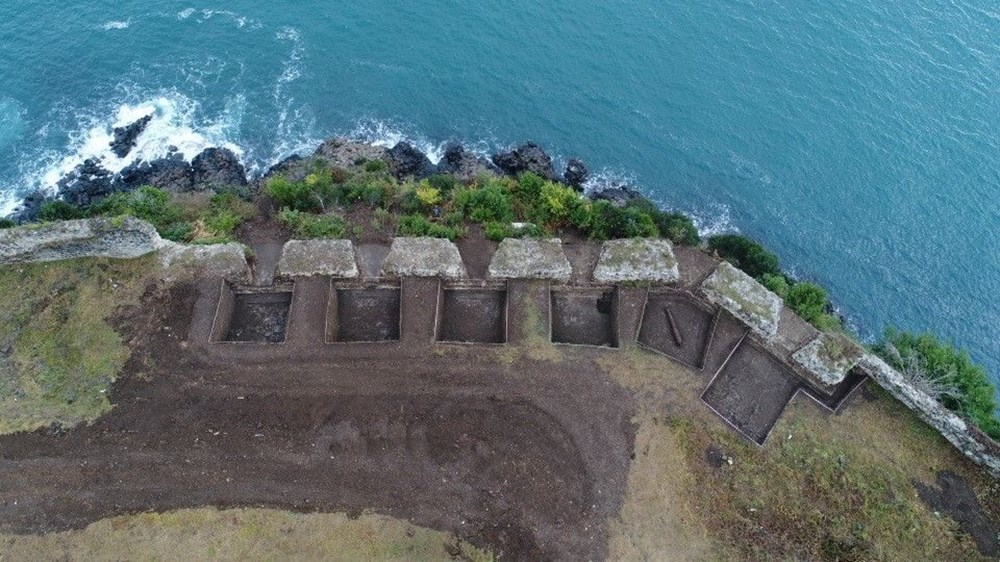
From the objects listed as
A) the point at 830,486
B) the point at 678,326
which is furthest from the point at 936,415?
the point at 678,326

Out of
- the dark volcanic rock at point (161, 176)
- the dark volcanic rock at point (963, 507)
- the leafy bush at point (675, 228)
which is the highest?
the leafy bush at point (675, 228)

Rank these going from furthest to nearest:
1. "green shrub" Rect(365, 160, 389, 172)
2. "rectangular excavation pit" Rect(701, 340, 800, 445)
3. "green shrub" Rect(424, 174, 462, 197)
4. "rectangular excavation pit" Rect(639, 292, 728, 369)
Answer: "green shrub" Rect(365, 160, 389, 172) < "green shrub" Rect(424, 174, 462, 197) < "rectangular excavation pit" Rect(639, 292, 728, 369) < "rectangular excavation pit" Rect(701, 340, 800, 445)

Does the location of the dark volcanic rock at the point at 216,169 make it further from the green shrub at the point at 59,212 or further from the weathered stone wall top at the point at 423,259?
the weathered stone wall top at the point at 423,259

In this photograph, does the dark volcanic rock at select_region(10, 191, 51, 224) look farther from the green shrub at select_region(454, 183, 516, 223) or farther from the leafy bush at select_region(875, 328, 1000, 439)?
the leafy bush at select_region(875, 328, 1000, 439)

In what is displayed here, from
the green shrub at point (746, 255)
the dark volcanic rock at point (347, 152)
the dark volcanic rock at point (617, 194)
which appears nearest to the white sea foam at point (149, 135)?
the dark volcanic rock at point (347, 152)

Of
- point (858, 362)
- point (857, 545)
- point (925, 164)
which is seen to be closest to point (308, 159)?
point (858, 362)

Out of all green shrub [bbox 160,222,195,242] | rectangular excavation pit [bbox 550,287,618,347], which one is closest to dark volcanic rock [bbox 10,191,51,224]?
green shrub [bbox 160,222,195,242]
